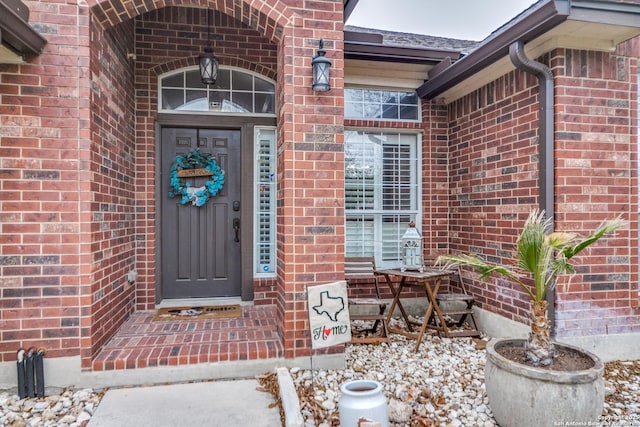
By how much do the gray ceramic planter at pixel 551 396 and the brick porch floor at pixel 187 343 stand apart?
5.46 feet

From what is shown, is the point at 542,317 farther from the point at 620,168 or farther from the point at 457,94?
the point at 457,94

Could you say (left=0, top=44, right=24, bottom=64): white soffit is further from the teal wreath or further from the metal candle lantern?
the metal candle lantern

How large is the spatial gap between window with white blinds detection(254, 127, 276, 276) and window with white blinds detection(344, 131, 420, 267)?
908 mm

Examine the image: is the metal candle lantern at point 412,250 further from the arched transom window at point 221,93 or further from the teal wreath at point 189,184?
the teal wreath at point 189,184

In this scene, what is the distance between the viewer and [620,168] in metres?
3.39

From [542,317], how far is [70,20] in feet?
12.3

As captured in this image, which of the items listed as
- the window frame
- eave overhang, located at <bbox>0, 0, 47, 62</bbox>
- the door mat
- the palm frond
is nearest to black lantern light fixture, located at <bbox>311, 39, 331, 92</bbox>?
the window frame

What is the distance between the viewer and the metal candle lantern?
402 centimetres

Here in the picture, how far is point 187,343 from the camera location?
3115mm

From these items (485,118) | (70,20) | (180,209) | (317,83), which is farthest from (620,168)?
(70,20)

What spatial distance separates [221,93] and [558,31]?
10.7ft

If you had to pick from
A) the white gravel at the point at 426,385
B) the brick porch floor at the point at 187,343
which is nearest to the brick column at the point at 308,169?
the brick porch floor at the point at 187,343

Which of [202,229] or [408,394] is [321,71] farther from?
[408,394]

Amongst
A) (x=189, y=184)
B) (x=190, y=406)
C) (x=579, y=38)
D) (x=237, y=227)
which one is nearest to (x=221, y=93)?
(x=189, y=184)
